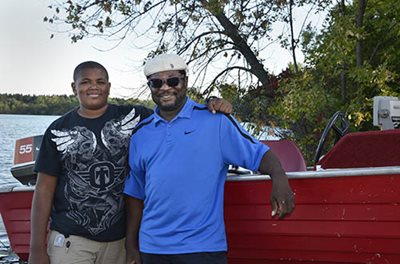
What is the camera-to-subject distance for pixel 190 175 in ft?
10.9

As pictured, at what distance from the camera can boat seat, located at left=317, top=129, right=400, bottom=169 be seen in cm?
386

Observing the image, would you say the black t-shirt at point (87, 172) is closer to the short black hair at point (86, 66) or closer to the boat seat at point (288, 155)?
the short black hair at point (86, 66)

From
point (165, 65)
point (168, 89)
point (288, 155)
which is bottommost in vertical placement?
point (288, 155)

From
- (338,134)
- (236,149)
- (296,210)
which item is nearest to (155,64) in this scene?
(236,149)

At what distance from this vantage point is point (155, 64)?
11.5ft

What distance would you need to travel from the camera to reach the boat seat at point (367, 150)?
386cm

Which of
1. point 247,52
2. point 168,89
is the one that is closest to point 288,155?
point 168,89

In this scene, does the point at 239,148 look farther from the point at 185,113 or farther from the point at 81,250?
the point at 81,250

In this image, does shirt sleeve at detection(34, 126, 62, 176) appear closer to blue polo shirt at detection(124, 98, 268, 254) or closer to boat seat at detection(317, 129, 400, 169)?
blue polo shirt at detection(124, 98, 268, 254)

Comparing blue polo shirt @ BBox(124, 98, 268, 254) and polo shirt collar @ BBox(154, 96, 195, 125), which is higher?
polo shirt collar @ BBox(154, 96, 195, 125)

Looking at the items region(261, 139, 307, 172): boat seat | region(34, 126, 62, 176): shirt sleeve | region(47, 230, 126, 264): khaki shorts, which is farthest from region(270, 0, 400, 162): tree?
region(34, 126, 62, 176): shirt sleeve

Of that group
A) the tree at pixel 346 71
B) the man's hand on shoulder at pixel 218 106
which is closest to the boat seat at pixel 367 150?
the man's hand on shoulder at pixel 218 106

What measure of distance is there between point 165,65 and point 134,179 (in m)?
0.66

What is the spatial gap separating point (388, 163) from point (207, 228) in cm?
126
